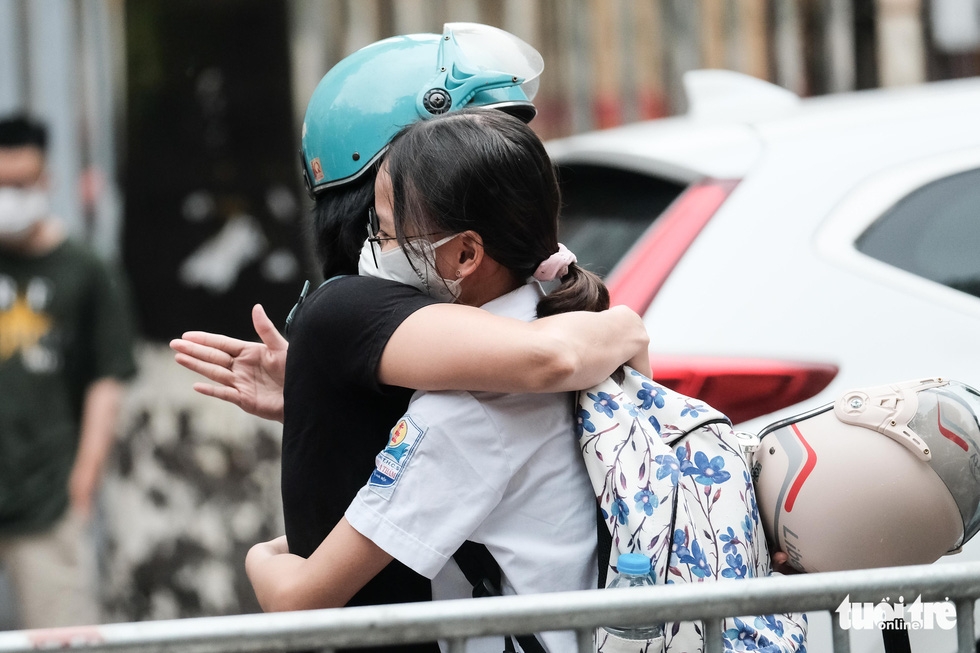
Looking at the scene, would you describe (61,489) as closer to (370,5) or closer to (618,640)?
(370,5)

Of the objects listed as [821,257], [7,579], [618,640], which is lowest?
[7,579]

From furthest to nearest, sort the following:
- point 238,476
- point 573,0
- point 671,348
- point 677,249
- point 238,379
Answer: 1. point 573,0
2. point 238,476
3. point 677,249
4. point 671,348
5. point 238,379

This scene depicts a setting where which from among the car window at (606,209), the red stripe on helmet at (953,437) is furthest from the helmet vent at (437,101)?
the red stripe on helmet at (953,437)

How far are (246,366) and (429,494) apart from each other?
0.66 m

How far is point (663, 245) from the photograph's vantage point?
2551 mm

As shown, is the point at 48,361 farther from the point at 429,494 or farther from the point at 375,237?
the point at 429,494

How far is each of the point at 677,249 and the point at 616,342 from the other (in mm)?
932

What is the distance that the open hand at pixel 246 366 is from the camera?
1.96 m

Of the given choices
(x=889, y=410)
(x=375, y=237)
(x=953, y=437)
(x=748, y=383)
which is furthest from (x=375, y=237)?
(x=748, y=383)

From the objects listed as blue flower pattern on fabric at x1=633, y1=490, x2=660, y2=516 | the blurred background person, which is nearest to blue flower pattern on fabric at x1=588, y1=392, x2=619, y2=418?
blue flower pattern on fabric at x1=633, y1=490, x2=660, y2=516

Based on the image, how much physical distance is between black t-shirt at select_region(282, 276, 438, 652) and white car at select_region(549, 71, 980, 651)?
0.92 m

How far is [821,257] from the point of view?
7.91ft

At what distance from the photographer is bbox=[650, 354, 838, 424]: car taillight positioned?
7.57 ft

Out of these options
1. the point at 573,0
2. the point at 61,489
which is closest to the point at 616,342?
the point at 61,489
